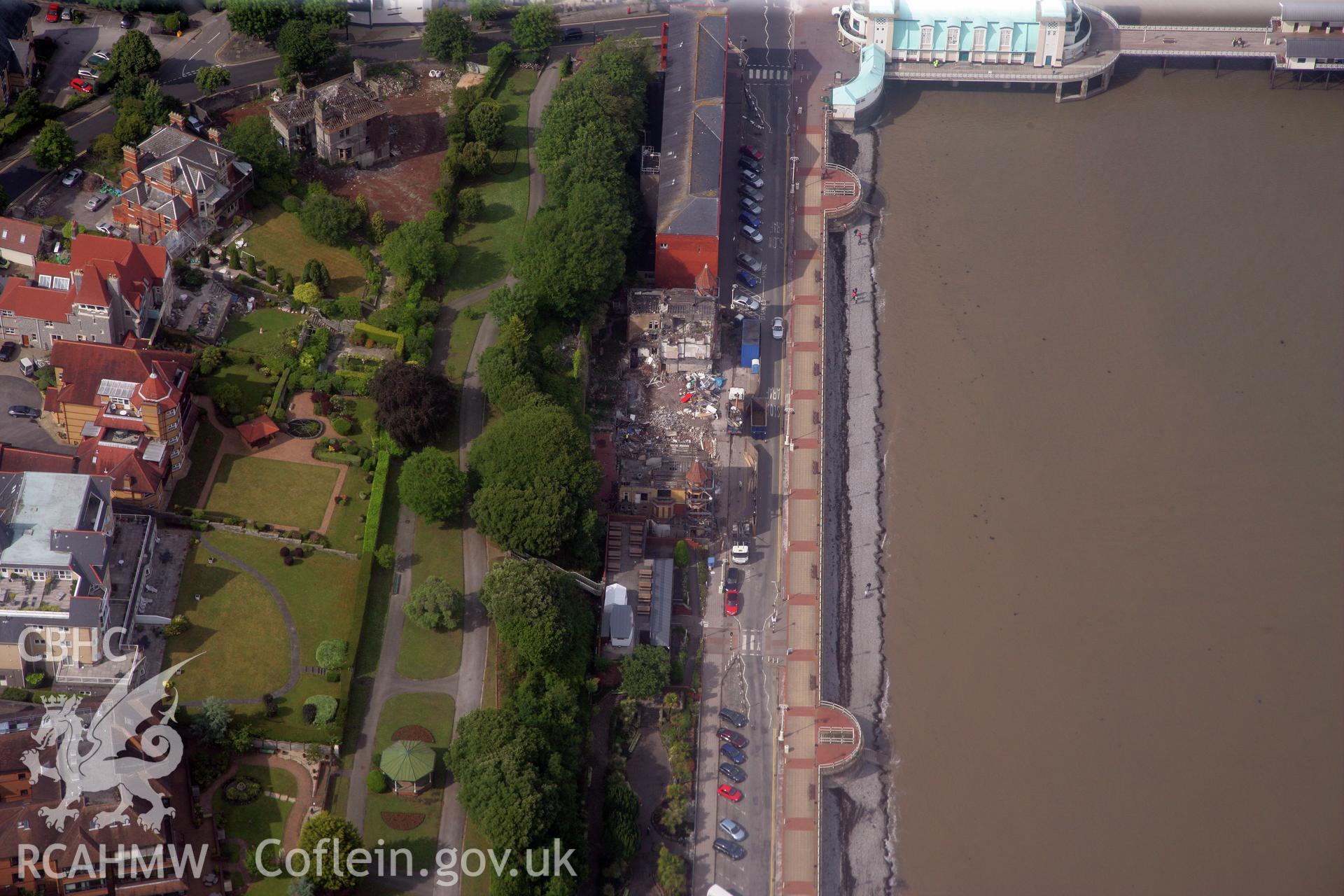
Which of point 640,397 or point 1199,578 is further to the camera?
point 640,397

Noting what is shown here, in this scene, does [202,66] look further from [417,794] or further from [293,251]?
[417,794]

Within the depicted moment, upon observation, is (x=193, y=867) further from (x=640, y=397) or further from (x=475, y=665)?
(x=640, y=397)

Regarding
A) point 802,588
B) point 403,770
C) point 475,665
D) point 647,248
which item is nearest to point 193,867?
point 403,770

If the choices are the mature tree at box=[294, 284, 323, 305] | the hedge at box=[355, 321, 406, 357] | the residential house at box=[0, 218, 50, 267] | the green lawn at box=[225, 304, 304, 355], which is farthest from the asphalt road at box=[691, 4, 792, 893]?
the residential house at box=[0, 218, 50, 267]

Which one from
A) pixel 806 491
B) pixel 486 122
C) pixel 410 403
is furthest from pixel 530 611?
pixel 486 122

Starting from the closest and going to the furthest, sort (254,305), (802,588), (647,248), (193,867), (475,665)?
1. (193,867)
2. (475,665)
3. (802,588)
4. (254,305)
5. (647,248)

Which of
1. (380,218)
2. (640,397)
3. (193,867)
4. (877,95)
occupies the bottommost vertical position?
(193,867)

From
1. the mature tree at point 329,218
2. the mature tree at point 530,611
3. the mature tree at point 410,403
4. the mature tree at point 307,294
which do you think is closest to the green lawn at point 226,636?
the mature tree at point 530,611

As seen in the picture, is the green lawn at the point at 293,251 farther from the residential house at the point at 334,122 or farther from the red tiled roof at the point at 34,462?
the red tiled roof at the point at 34,462
